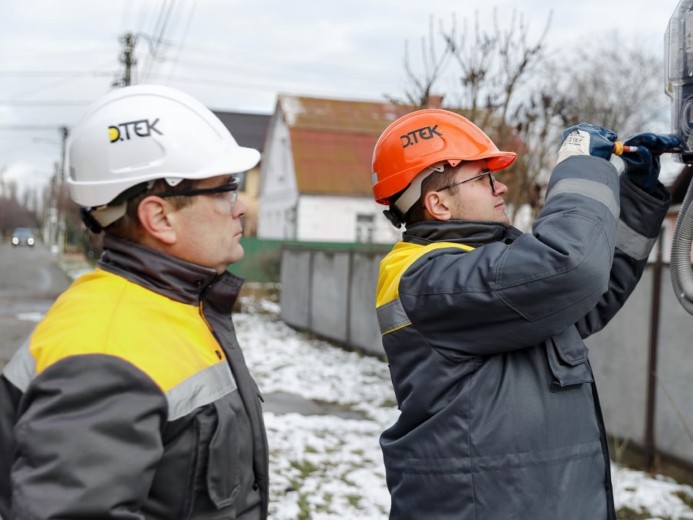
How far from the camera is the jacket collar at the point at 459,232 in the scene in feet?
7.25

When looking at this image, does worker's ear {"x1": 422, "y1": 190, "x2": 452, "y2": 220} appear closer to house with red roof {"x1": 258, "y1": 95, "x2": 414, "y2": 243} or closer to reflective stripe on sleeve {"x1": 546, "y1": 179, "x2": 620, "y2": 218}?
reflective stripe on sleeve {"x1": 546, "y1": 179, "x2": 620, "y2": 218}

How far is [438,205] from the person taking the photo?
228 centimetres

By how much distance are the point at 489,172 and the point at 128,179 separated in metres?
1.07

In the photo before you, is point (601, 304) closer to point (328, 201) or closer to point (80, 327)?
point (80, 327)

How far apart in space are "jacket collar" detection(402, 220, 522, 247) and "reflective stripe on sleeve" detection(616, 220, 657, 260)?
0.42 m

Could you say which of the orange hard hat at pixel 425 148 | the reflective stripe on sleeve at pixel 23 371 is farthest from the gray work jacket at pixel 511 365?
the reflective stripe on sleeve at pixel 23 371

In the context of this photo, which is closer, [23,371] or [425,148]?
[23,371]

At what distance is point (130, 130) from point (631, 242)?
60.1 inches

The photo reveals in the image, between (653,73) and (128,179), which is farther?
(653,73)

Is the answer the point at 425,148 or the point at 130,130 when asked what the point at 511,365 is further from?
the point at 130,130

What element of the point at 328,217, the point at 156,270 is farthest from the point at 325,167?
the point at 156,270

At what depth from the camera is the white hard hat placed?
1.81 meters

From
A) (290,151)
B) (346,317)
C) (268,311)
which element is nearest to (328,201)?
(290,151)

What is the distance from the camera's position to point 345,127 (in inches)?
1261
